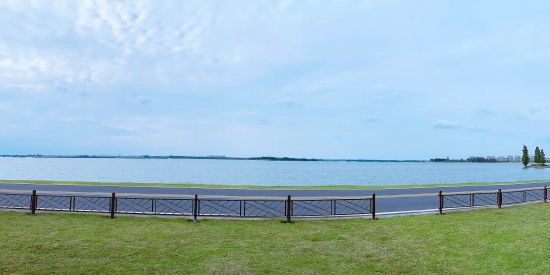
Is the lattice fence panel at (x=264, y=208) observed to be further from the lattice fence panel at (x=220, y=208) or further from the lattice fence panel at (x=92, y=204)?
the lattice fence panel at (x=92, y=204)

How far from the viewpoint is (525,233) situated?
39.1ft

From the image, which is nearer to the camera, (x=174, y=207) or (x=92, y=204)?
(x=174, y=207)

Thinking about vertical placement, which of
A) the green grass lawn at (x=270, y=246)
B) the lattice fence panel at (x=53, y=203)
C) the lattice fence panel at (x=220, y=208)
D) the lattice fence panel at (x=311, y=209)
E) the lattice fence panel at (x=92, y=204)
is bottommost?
the lattice fence panel at (x=311, y=209)

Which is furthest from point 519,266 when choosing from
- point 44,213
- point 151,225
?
point 44,213

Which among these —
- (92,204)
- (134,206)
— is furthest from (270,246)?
(92,204)

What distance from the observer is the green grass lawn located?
882 cm

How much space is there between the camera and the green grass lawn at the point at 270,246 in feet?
28.9

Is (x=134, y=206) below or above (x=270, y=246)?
below

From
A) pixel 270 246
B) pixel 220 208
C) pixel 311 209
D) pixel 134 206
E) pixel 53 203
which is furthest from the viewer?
pixel 134 206

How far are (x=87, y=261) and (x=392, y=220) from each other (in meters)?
11.0

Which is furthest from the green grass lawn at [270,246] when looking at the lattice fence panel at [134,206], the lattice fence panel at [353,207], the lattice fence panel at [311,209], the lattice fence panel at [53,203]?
the lattice fence panel at [134,206]

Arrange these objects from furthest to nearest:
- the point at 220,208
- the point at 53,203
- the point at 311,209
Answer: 1. the point at 311,209
2. the point at 53,203
3. the point at 220,208

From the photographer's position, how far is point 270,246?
35.0 feet

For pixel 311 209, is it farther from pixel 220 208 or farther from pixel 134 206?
pixel 134 206
